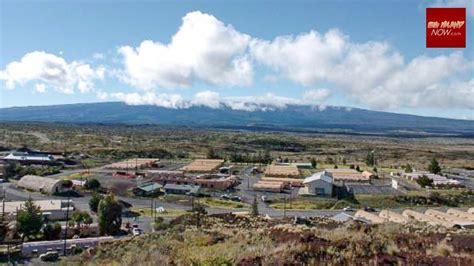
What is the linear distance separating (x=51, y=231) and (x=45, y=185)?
18.7 metres

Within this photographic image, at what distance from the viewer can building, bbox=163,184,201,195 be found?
1828 inches

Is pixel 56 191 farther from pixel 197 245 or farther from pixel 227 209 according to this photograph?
pixel 197 245

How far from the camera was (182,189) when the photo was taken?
47.2 m

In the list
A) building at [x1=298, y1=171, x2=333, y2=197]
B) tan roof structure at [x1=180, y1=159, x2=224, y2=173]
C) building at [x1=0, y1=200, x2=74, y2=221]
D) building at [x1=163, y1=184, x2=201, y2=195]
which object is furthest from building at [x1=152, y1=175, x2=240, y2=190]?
building at [x1=0, y1=200, x2=74, y2=221]

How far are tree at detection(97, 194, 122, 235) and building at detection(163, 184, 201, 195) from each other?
16.8m

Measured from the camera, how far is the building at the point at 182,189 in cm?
4644

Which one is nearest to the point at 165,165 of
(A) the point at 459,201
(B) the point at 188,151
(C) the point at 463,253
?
(B) the point at 188,151

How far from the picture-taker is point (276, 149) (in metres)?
111

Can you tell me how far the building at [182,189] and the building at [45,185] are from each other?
9371mm

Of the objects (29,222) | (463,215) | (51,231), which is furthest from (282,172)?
(29,222)

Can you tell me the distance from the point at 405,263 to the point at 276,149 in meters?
102

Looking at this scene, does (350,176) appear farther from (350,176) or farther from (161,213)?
(161,213)

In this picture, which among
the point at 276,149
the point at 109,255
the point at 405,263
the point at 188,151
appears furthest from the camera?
the point at 276,149

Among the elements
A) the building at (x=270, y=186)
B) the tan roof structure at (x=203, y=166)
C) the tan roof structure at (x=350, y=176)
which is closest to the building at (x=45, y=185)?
the building at (x=270, y=186)
